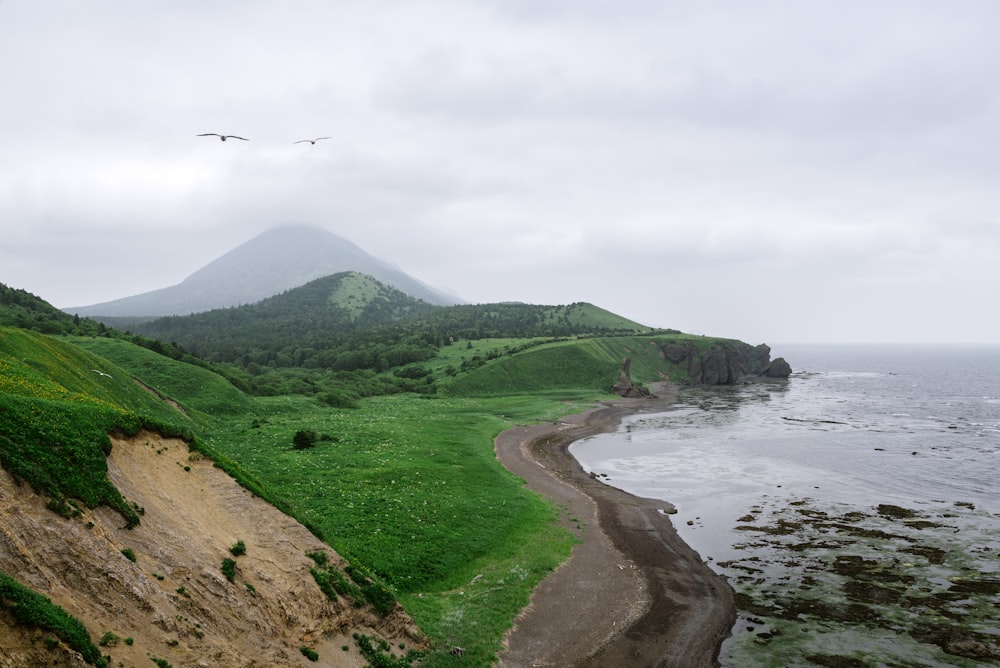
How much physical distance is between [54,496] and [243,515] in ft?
26.6

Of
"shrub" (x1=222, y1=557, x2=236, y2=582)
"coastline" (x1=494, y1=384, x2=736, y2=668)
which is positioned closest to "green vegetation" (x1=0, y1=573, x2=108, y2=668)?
"shrub" (x1=222, y1=557, x2=236, y2=582)

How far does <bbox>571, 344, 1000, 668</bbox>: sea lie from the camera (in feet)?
87.9

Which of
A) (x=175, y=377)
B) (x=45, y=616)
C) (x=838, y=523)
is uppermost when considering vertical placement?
(x=175, y=377)

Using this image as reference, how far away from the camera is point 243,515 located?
77.9ft

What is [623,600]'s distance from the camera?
30.7 m

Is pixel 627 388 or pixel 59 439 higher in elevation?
pixel 59 439

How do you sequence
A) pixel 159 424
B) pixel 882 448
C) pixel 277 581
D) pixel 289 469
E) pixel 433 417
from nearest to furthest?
pixel 277 581
pixel 159 424
pixel 289 469
pixel 882 448
pixel 433 417

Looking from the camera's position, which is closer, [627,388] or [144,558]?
[144,558]

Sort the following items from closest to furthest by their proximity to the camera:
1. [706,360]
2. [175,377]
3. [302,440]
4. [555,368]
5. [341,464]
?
[341,464] < [302,440] < [175,377] < [555,368] < [706,360]

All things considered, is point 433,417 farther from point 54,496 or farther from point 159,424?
point 54,496

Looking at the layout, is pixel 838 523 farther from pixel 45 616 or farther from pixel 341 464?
pixel 45 616

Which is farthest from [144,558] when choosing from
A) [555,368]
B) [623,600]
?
[555,368]

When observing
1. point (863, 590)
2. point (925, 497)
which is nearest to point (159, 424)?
point (863, 590)

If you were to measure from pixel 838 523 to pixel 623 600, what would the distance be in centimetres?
2526
